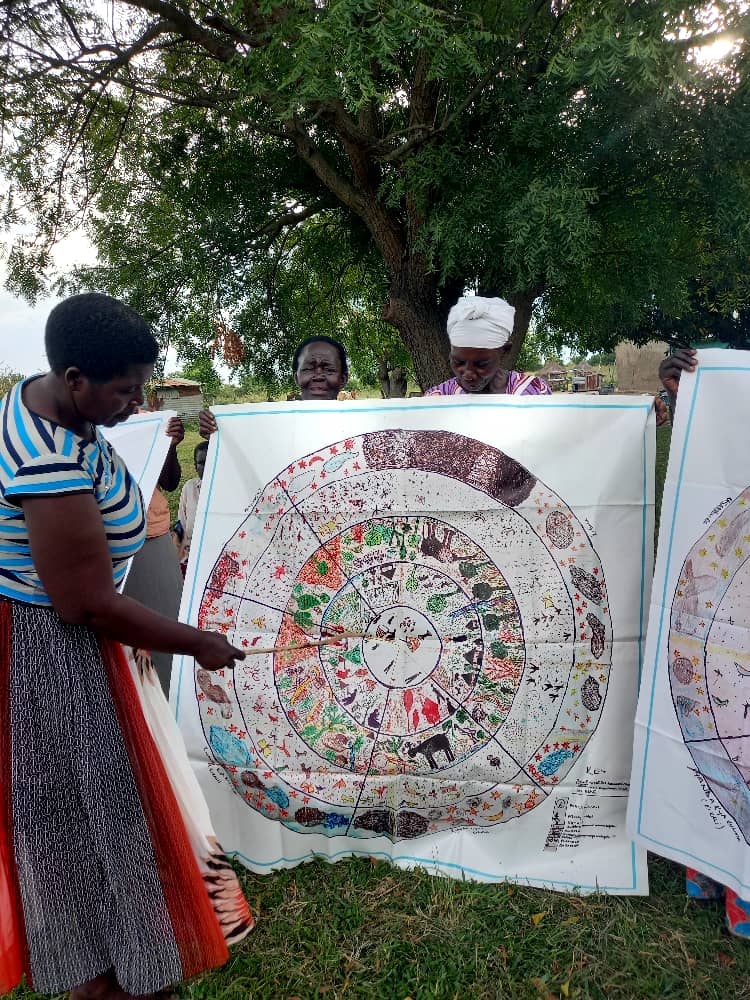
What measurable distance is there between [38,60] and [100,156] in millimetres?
1360

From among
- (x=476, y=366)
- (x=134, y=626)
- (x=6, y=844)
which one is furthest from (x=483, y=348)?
(x=6, y=844)

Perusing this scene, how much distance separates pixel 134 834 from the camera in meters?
1.75

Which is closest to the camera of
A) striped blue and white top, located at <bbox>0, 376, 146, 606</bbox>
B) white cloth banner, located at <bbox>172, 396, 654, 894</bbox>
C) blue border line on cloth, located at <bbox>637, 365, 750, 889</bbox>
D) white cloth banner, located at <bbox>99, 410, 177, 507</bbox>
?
striped blue and white top, located at <bbox>0, 376, 146, 606</bbox>

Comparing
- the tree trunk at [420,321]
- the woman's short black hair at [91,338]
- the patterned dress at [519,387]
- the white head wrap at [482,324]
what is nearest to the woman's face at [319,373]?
the patterned dress at [519,387]

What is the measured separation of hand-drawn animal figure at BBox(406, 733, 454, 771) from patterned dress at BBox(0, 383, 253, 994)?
93 centimetres

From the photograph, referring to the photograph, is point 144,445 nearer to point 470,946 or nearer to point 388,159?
point 470,946

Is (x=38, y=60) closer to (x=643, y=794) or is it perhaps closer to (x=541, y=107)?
(x=541, y=107)

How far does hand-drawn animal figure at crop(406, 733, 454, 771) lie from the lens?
251 cm

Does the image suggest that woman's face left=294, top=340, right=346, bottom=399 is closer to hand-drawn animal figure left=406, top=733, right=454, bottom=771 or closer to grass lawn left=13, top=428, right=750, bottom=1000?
hand-drawn animal figure left=406, top=733, right=454, bottom=771

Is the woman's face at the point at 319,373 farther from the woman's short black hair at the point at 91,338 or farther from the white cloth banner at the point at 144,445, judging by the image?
the woman's short black hair at the point at 91,338

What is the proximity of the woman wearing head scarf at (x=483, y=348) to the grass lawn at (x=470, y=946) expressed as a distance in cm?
191

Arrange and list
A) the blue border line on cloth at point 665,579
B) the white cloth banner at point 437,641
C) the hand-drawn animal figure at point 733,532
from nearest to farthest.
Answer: the hand-drawn animal figure at point 733,532
the blue border line on cloth at point 665,579
the white cloth banner at point 437,641

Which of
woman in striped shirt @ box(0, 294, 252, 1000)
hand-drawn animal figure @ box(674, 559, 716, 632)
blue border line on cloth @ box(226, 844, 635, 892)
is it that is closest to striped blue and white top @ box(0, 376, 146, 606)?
woman in striped shirt @ box(0, 294, 252, 1000)

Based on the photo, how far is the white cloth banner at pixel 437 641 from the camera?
246 centimetres
